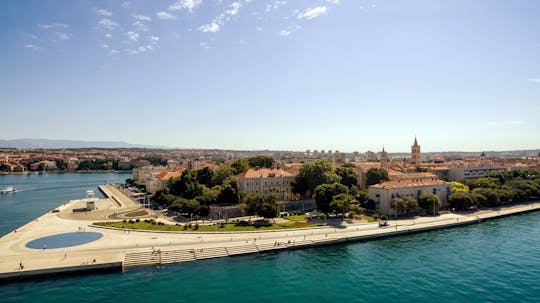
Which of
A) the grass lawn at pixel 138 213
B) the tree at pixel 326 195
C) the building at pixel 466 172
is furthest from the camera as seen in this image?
the building at pixel 466 172

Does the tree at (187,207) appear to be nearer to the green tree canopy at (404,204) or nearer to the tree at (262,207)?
the tree at (262,207)

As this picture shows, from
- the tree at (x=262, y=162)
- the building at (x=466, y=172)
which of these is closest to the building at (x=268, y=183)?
the tree at (x=262, y=162)

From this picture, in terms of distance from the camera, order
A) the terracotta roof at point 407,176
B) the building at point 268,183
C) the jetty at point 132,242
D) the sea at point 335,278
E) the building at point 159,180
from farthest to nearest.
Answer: the building at point 159,180, the terracotta roof at point 407,176, the building at point 268,183, the jetty at point 132,242, the sea at point 335,278

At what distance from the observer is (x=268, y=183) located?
266 feet

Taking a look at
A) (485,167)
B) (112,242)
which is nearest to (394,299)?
(112,242)

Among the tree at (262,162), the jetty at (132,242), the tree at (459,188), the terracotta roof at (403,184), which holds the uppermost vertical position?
the tree at (262,162)

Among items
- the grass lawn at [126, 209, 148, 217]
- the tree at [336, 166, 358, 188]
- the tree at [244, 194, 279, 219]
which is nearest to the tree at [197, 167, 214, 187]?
the grass lawn at [126, 209, 148, 217]

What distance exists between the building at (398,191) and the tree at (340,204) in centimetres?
1163

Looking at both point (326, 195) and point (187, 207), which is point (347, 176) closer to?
point (326, 195)

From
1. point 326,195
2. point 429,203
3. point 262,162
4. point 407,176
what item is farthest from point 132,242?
point 407,176

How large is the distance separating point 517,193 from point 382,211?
4025cm

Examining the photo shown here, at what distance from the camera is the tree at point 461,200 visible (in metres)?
76.9

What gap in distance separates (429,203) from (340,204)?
2166 cm

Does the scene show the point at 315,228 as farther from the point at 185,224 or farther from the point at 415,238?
the point at 185,224
